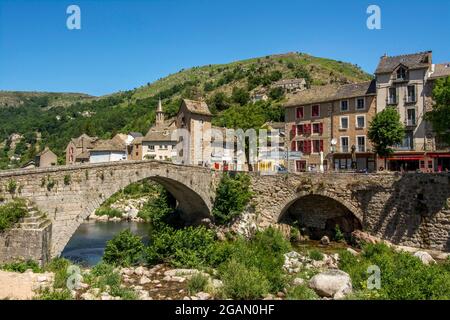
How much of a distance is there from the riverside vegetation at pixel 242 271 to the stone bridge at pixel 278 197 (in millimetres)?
2459

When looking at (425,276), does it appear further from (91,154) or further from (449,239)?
(91,154)

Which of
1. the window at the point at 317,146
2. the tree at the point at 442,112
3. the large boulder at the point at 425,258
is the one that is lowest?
the large boulder at the point at 425,258

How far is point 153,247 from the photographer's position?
21.3 meters

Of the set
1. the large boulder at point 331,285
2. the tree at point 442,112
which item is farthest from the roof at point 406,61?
the large boulder at point 331,285

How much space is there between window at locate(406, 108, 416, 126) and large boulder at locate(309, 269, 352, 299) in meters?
23.2

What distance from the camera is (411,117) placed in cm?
3384

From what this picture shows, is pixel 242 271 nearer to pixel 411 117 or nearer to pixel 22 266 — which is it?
pixel 22 266

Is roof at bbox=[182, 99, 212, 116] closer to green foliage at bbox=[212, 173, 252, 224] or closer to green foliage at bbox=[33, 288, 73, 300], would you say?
green foliage at bbox=[212, 173, 252, 224]

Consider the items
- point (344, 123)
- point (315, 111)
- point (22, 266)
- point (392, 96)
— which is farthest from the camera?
point (315, 111)

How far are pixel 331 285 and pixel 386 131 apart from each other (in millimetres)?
19467

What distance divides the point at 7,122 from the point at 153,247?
171 m

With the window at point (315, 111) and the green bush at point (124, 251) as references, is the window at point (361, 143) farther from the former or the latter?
the green bush at point (124, 251)

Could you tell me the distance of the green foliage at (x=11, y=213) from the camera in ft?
53.8

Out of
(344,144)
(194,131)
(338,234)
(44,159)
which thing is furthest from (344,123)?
(44,159)
